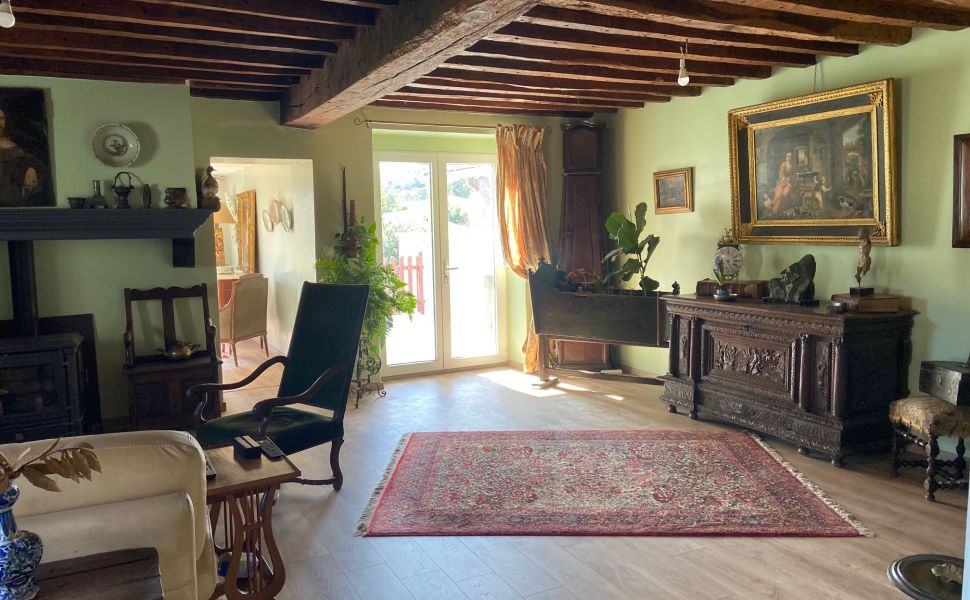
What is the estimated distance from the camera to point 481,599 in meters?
2.82

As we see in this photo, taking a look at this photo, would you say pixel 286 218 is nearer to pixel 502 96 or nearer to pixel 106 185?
pixel 106 185

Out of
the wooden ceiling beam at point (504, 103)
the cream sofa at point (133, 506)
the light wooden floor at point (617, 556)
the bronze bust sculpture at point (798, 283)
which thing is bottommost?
the light wooden floor at point (617, 556)

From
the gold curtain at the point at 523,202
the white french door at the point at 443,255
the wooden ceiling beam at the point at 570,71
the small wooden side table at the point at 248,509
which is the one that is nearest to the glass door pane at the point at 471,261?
the white french door at the point at 443,255

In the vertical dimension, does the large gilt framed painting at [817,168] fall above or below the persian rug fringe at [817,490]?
above

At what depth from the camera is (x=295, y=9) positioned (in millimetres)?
3459

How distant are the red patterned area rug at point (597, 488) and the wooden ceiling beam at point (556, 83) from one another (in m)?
2.49

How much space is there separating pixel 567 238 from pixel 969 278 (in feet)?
11.1

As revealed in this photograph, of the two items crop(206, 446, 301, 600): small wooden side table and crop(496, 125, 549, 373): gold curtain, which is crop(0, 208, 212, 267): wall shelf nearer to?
crop(206, 446, 301, 600): small wooden side table

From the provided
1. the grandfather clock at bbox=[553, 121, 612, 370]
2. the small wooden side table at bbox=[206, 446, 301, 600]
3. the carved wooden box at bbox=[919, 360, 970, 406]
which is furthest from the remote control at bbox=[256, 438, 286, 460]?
the grandfather clock at bbox=[553, 121, 612, 370]

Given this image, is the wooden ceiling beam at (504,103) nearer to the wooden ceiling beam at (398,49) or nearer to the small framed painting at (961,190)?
the wooden ceiling beam at (398,49)

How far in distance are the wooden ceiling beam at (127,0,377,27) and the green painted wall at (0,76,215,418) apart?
1745 millimetres

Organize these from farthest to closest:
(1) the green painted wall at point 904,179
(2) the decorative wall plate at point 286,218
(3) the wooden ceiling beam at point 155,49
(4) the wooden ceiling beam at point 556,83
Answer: (2) the decorative wall plate at point 286,218 → (4) the wooden ceiling beam at point 556,83 → (1) the green painted wall at point 904,179 → (3) the wooden ceiling beam at point 155,49

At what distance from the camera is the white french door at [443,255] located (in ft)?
22.4

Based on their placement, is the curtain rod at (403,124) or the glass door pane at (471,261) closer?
the curtain rod at (403,124)
